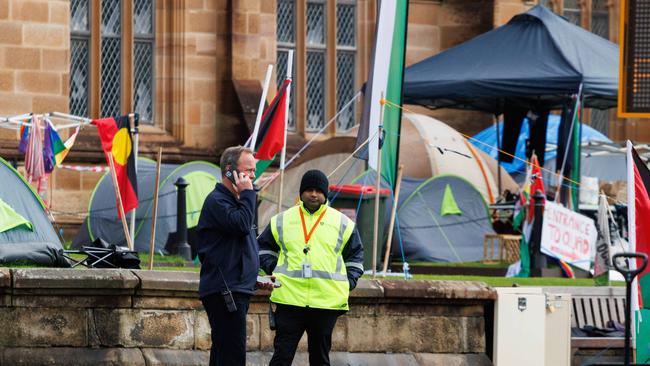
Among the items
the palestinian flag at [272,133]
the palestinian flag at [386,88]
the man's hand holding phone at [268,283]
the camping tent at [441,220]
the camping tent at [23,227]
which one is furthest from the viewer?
the camping tent at [441,220]

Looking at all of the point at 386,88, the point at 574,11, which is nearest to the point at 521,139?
the point at 574,11

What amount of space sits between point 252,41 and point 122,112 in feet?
6.92

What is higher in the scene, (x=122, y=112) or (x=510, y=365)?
(x=122, y=112)

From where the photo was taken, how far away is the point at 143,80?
26.2m

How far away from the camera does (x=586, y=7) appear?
31.1 metres

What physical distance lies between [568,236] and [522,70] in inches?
145

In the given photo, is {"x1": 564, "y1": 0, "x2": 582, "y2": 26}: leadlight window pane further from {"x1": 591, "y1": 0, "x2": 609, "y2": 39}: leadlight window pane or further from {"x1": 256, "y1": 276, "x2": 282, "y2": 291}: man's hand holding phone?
{"x1": 256, "y1": 276, "x2": 282, "y2": 291}: man's hand holding phone

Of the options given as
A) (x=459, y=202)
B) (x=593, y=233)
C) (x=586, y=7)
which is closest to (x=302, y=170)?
(x=459, y=202)

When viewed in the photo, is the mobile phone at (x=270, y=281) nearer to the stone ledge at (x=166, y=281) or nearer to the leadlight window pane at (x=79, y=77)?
the stone ledge at (x=166, y=281)

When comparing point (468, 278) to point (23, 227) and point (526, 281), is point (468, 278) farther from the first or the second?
point (23, 227)

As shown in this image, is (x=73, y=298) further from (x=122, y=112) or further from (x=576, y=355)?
(x=122, y=112)

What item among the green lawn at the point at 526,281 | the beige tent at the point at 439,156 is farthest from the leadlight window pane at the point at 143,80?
the green lawn at the point at 526,281

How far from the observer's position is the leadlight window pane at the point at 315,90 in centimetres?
2794

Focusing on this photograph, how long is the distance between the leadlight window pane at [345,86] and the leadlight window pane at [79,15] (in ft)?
14.5
